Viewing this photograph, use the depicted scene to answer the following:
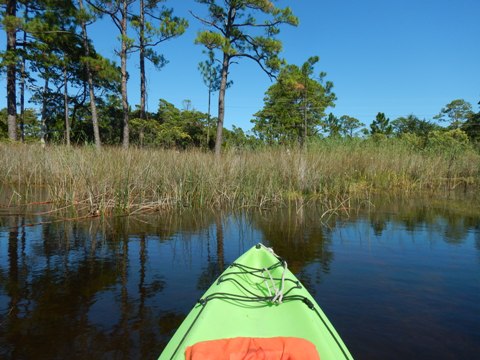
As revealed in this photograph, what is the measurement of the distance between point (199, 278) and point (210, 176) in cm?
429

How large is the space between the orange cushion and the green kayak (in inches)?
2.0

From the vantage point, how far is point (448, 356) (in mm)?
2488

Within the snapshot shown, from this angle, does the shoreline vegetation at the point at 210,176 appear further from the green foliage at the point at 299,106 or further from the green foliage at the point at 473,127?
the green foliage at the point at 473,127

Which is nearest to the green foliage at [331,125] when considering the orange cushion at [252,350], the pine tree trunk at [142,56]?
the pine tree trunk at [142,56]

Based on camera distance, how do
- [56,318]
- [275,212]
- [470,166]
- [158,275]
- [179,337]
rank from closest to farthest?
[179,337], [56,318], [158,275], [275,212], [470,166]

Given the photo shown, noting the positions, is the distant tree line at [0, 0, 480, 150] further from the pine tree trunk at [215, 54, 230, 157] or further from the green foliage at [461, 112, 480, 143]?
the green foliage at [461, 112, 480, 143]

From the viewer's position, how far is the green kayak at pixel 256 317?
76.7 inches

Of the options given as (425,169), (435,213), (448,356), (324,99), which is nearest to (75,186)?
(448,356)

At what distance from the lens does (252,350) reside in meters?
1.88

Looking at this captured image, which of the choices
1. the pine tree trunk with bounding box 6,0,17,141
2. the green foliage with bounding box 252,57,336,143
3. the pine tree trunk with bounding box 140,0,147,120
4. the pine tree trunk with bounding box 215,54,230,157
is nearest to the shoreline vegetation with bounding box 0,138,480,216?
the pine tree trunk with bounding box 215,54,230,157

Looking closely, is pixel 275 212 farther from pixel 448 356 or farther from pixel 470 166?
pixel 470 166

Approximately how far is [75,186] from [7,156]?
560 centimetres

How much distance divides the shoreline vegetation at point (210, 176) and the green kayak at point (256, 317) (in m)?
4.66

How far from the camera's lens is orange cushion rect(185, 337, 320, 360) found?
180 cm
